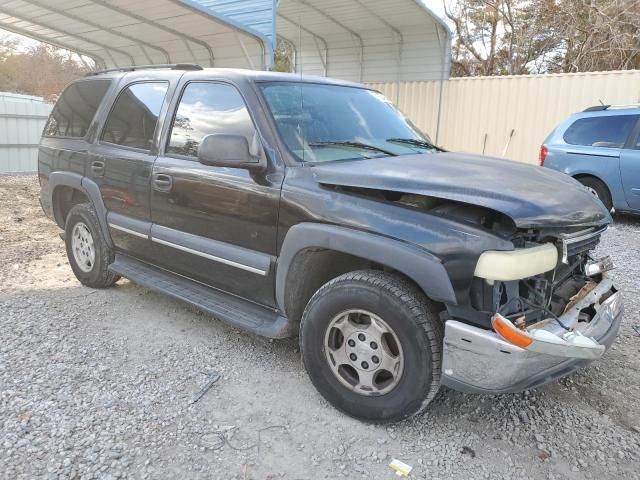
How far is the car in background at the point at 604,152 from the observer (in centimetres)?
780

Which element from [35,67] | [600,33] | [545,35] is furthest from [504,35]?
[35,67]

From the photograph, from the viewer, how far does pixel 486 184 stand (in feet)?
8.50

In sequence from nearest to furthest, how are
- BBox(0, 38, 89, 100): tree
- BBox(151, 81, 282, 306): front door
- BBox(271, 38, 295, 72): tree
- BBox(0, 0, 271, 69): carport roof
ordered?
BBox(151, 81, 282, 306): front door → BBox(0, 0, 271, 69): carport roof → BBox(271, 38, 295, 72): tree → BBox(0, 38, 89, 100): tree

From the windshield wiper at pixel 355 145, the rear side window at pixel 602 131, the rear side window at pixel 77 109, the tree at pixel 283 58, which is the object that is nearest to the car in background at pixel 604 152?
the rear side window at pixel 602 131

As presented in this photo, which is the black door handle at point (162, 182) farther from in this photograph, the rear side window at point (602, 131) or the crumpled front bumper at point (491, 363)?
the rear side window at point (602, 131)

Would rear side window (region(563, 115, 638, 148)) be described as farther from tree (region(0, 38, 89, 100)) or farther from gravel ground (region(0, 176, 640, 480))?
tree (region(0, 38, 89, 100))

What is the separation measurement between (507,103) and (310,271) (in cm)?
1107

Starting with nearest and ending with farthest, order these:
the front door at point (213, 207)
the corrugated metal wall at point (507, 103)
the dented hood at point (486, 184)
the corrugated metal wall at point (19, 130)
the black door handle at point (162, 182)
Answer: the dented hood at point (486, 184), the front door at point (213, 207), the black door handle at point (162, 182), the corrugated metal wall at point (507, 103), the corrugated metal wall at point (19, 130)

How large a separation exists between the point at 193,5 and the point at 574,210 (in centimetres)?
992

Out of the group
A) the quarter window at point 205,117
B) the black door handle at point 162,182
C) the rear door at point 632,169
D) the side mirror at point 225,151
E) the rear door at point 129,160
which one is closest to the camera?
the side mirror at point 225,151

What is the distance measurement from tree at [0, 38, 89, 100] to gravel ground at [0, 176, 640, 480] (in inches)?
1235

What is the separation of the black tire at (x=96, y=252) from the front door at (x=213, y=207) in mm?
843

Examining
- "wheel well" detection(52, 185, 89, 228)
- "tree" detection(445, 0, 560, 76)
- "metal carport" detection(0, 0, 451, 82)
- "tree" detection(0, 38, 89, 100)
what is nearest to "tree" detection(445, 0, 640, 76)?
"tree" detection(445, 0, 560, 76)

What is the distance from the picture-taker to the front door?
3180 millimetres
